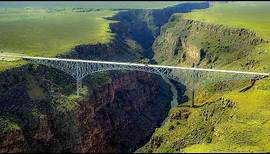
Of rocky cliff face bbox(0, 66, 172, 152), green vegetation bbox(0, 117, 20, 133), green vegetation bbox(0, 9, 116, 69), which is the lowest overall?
rocky cliff face bbox(0, 66, 172, 152)

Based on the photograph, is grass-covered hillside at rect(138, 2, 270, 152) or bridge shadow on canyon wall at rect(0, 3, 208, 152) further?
bridge shadow on canyon wall at rect(0, 3, 208, 152)

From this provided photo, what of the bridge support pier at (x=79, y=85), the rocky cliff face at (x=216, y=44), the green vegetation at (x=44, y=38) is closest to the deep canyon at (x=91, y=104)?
the rocky cliff face at (x=216, y=44)

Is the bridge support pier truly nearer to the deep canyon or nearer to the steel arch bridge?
the steel arch bridge

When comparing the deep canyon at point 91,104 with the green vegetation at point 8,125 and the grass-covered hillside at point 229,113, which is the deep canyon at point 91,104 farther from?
the grass-covered hillside at point 229,113

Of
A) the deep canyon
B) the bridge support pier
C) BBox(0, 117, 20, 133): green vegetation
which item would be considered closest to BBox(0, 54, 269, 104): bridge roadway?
the bridge support pier

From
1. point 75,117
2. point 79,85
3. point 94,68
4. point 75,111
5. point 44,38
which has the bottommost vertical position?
point 75,117

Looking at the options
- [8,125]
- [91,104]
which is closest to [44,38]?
[91,104]

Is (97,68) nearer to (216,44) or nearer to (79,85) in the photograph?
(79,85)

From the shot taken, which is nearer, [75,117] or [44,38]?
[75,117]

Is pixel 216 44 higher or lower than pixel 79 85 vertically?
lower
